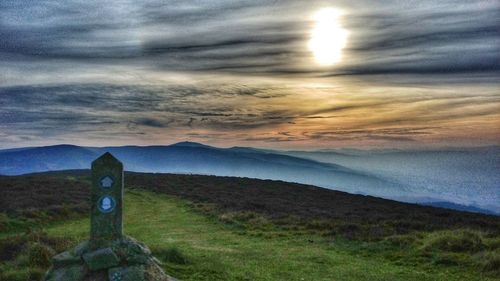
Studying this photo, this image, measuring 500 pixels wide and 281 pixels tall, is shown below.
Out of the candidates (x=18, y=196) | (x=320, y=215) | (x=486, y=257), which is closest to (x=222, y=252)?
(x=486, y=257)

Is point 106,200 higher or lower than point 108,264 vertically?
higher

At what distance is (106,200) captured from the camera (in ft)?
39.3

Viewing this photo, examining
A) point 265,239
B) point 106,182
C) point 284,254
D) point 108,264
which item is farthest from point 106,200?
point 265,239

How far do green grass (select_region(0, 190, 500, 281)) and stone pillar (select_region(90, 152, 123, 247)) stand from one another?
9.96 feet

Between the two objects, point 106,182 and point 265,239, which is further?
point 265,239

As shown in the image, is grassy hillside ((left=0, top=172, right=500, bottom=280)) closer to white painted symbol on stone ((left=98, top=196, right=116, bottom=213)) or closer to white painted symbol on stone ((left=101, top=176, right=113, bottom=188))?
white painted symbol on stone ((left=98, top=196, right=116, bottom=213))

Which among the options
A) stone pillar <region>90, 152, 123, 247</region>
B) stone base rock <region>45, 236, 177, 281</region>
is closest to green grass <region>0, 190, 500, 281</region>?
stone base rock <region>45, 236, 177, 281</region>

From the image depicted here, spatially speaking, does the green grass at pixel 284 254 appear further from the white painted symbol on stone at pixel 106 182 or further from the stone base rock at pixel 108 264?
the white painted symbol on stone at pixel 106 182

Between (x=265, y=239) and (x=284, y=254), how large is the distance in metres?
3.93

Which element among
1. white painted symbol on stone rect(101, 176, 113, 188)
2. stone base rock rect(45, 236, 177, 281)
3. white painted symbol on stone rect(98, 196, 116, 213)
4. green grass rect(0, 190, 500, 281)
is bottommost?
green grass rect(0, 190, 500, 281)

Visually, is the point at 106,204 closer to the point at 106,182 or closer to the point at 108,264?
the point at 106,182

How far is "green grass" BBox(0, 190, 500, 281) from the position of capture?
15531 mm

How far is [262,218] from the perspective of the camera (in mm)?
28547

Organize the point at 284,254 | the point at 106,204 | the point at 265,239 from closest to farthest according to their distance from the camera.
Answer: the point at 106,204 < the point at 284,254 < the point at 265,239
